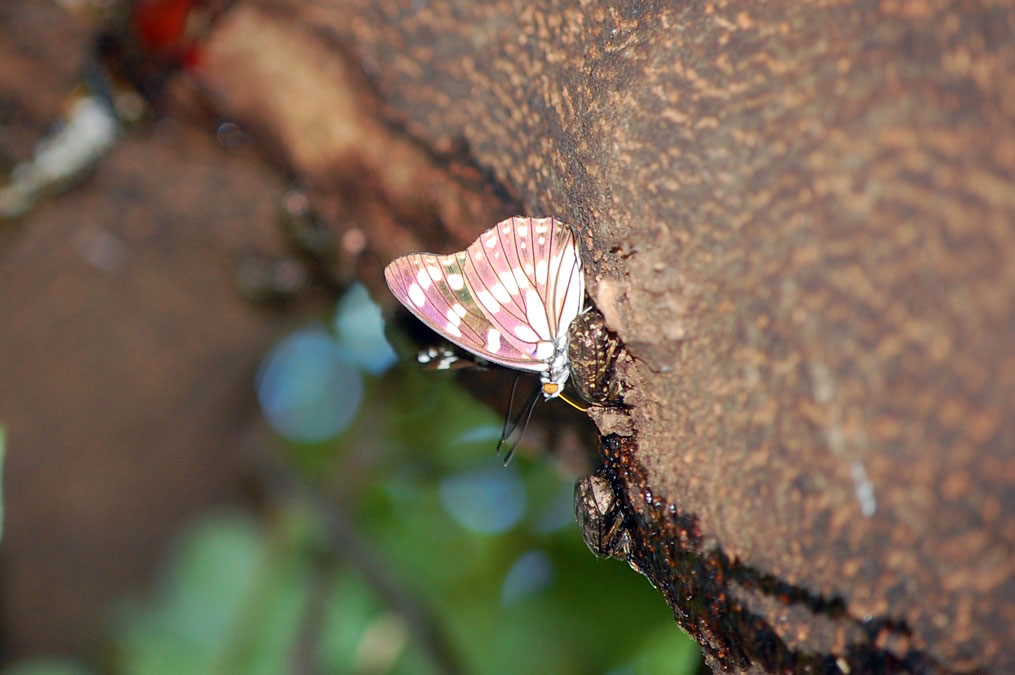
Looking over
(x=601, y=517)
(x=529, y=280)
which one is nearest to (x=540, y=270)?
(x=529, y=280)

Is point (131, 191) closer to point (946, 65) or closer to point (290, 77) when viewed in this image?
point (290, 77)

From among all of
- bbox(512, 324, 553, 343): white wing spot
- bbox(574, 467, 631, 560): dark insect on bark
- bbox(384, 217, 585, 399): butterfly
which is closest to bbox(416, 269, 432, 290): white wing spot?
bbox(384, 217, 585, 399): butterfly

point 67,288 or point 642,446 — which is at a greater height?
point 642,446

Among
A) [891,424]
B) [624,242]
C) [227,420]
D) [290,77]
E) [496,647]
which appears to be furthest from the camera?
[227,420]

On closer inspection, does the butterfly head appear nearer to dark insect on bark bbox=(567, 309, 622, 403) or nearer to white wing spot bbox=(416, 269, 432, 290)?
dark insect on bark bbox=(567, 309, 622, 403)

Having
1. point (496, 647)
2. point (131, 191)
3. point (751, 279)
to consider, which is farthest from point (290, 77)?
point (496, 647)

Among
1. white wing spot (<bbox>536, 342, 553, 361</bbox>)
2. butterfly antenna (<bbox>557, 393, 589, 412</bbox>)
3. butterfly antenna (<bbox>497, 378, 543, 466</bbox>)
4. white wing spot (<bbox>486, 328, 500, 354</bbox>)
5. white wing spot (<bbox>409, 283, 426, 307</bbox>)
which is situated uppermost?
white wing spot (<bbox>409, 283, 426, 307</bbox>)
